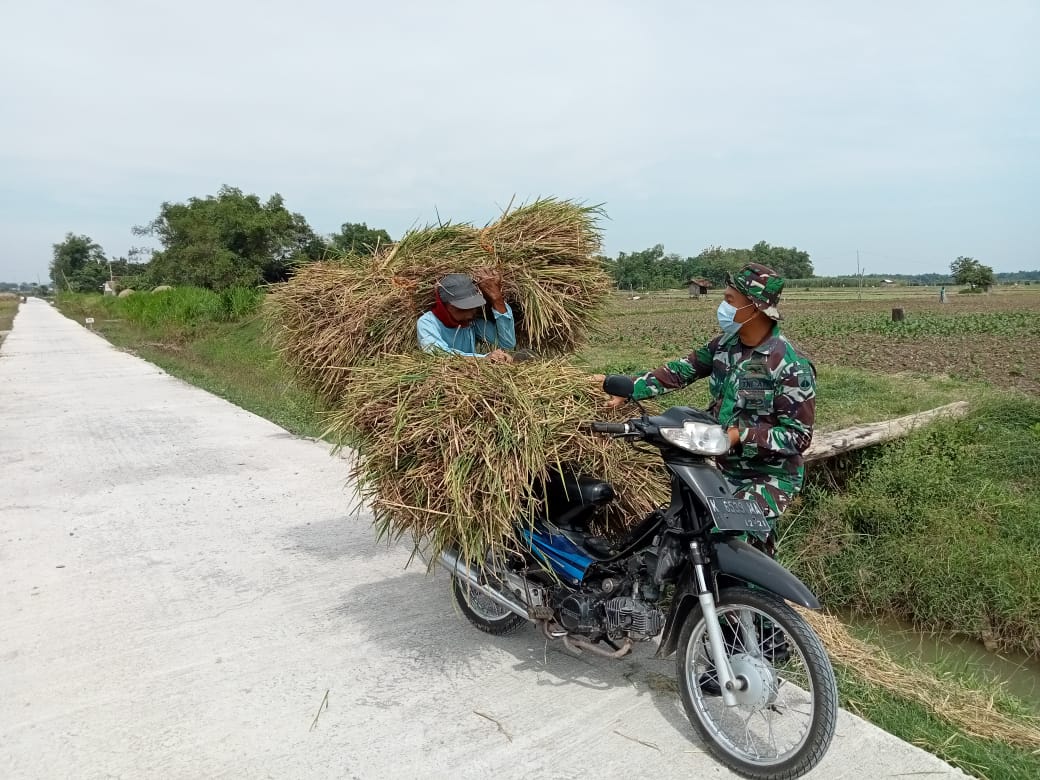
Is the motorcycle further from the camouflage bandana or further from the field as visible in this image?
the field

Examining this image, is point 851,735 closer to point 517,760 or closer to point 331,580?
point 517,760

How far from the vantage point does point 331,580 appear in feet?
13.5

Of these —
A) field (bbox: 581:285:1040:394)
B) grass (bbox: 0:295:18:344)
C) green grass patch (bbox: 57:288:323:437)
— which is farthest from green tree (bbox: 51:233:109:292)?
field (bbox: 581:285:1040:394)

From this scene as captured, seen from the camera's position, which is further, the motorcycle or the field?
the field

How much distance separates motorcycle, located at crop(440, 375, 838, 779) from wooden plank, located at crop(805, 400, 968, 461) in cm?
277

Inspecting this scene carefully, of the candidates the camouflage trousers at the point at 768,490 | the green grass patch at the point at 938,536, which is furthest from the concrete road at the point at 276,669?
the green grass patch at the point at 938,536

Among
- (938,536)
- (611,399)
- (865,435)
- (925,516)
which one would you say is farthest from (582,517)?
(865,435)

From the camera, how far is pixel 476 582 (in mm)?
2975

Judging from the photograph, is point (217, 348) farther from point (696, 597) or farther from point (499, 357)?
point (696, 597)

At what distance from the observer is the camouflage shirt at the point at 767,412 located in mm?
2703

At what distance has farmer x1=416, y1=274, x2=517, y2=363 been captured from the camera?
10.8 feet

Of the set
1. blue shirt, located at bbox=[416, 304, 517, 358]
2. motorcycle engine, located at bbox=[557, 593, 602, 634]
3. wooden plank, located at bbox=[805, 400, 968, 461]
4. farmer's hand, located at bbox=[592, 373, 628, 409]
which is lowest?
motorcycle engine, located at bbox=[557, 593, 602, 634]

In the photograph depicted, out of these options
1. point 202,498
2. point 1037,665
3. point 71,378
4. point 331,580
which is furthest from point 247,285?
point 1037,665

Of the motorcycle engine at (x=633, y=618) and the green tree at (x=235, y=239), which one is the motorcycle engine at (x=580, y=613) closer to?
the motorcycle engine at (x=633, y=618)
